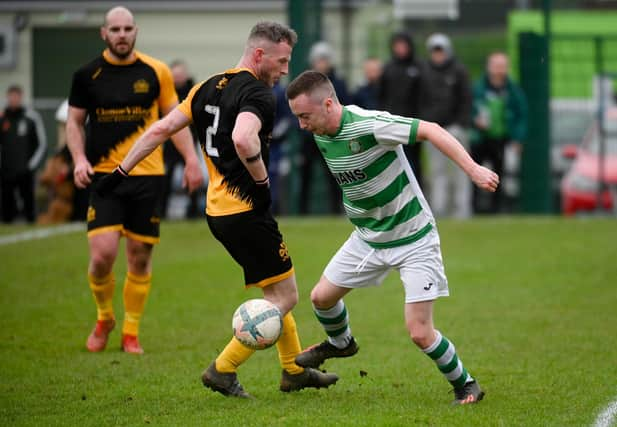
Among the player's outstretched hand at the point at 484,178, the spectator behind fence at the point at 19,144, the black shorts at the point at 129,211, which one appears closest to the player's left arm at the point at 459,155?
the player's outstretched hand at the point at 484,178

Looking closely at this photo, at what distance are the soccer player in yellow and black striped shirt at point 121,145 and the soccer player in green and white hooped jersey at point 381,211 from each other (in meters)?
2.12

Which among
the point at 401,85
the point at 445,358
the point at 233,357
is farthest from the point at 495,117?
the point at 233,357

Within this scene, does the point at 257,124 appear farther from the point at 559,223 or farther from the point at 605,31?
the point at 605,31

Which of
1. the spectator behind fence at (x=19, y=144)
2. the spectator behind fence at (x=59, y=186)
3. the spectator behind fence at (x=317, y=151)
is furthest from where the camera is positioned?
the spectator behind fence at (x=19, y=144)

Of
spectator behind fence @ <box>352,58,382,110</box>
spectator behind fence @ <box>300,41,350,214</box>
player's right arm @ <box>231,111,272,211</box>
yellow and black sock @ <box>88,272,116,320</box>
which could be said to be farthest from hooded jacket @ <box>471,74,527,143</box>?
player's right arm @ <box>231,111,272,211</box>

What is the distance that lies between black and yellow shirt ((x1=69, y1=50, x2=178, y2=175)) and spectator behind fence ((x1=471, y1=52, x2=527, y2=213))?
29.9 ft

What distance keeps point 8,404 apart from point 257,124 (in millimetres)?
2345

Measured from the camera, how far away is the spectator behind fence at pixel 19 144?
18.0 meters

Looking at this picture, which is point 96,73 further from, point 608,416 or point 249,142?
point 608,416

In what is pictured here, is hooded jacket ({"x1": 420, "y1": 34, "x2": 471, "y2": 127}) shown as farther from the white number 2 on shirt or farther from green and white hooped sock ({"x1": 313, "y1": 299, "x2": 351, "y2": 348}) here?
the white number 2 on shirt

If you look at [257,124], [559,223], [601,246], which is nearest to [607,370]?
[257,124]

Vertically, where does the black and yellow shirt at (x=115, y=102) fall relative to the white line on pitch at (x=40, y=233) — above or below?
above

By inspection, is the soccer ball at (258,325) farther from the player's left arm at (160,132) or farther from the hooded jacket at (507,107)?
the hooded jacket at (507,107)

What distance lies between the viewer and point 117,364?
8.46 metres
